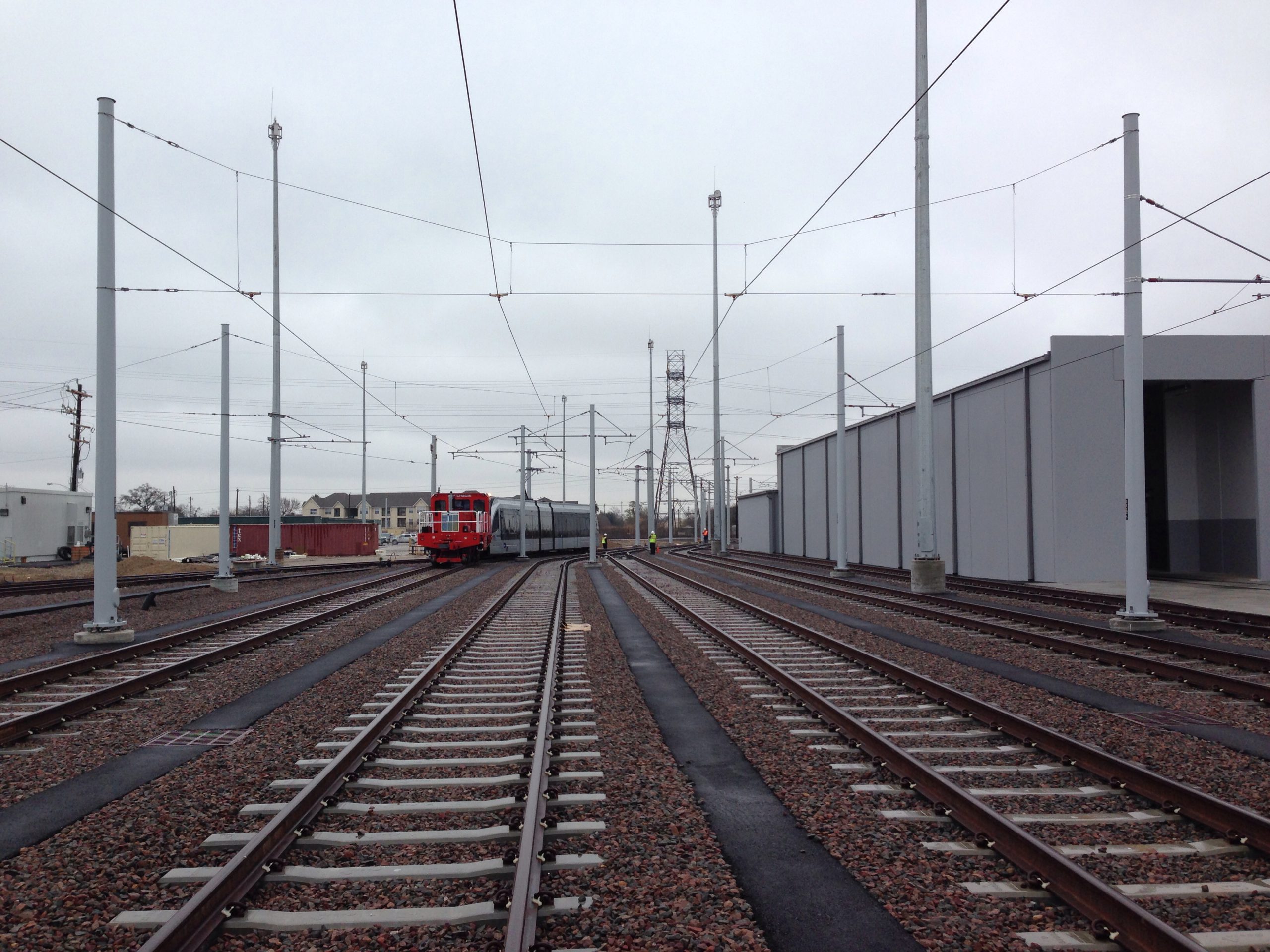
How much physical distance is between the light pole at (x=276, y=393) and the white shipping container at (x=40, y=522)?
64.3 feet

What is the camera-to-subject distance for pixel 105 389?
508 inches

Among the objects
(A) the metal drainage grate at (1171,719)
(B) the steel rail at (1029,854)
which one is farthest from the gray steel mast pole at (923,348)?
(B) the steel rail at (1029,854)

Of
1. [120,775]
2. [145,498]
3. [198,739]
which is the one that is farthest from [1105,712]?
[145,498]

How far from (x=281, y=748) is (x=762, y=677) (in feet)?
17.0

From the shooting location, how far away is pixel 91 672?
10531 millimetres

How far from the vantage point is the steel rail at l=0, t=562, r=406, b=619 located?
650 inches

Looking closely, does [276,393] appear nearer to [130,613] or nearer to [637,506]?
[130,613]

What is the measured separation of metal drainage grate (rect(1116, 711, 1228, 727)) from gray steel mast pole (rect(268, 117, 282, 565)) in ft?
83.9

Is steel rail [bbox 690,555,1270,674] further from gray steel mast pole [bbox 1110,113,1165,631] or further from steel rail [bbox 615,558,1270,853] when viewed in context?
steel rail [bbox 615,558,1270,853]

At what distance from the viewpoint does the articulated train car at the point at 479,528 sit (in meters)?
37.8

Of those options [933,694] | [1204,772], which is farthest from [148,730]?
[1204,772]

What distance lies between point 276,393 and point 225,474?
1014 cm

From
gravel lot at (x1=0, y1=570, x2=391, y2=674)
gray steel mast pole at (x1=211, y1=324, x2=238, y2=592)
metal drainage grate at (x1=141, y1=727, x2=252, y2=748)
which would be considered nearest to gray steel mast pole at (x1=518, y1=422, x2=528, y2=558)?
gravel lot at (x1=0, y1=570, x2=391, y2=674)

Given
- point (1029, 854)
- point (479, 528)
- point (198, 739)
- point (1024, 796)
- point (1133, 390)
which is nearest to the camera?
point (1029, 854)
